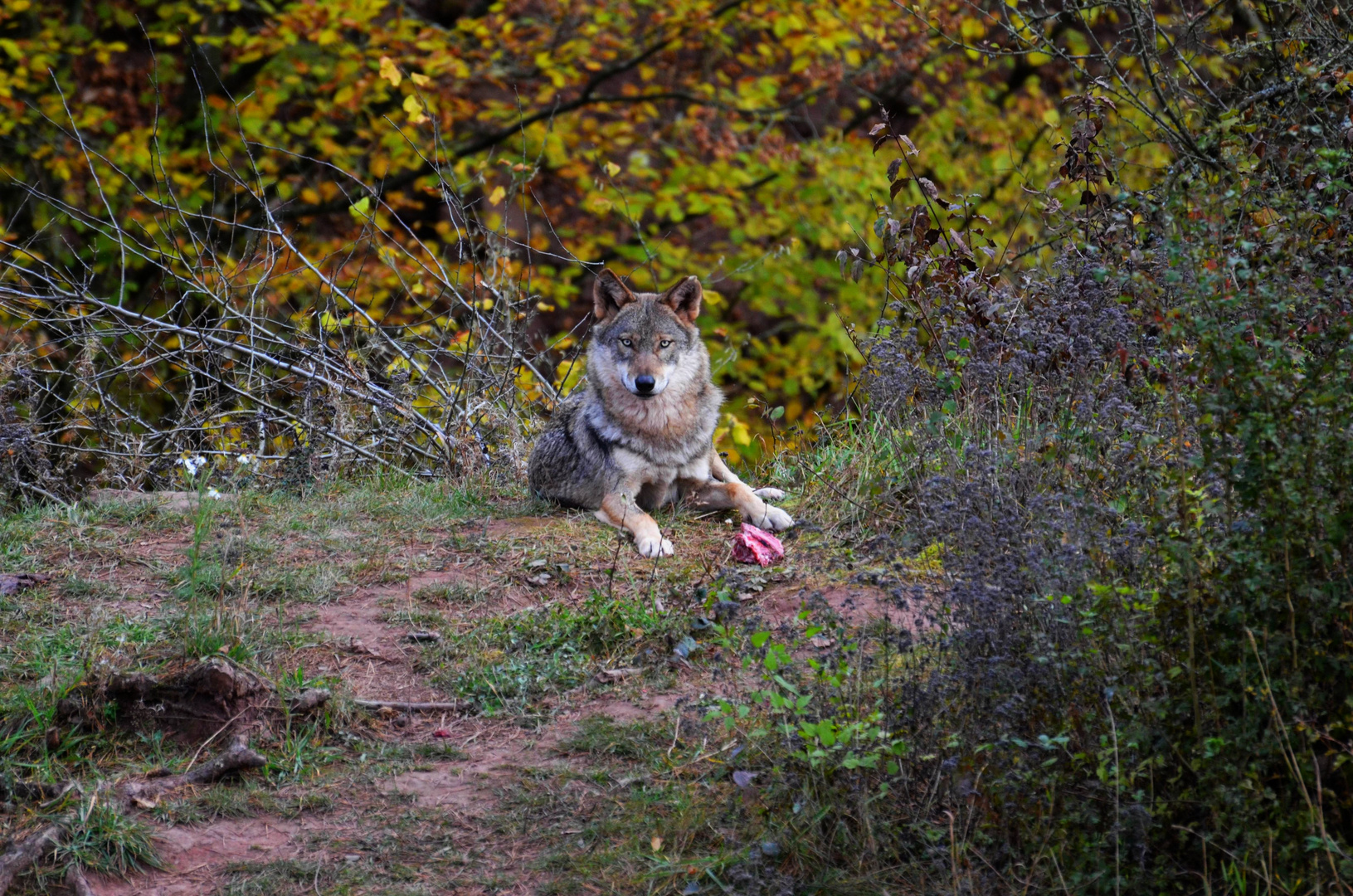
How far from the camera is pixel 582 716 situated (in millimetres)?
4551

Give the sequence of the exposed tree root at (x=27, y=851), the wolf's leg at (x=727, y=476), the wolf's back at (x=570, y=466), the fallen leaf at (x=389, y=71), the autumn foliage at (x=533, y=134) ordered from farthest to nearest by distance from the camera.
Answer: the autumn foliage at (x=533, y=134) < the fallen leaf at (x=389, y=71) < the wolf's leg at (x=727, y=476) < the wolf's back at (x=570, y=466) < the exposed tree root at (x=27, y=851)

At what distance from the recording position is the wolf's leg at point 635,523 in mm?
6355

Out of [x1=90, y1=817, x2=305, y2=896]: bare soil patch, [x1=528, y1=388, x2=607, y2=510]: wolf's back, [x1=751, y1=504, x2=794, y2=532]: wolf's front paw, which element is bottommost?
[x1=528, y1=388, x2=607, y2=510]: wolf's back

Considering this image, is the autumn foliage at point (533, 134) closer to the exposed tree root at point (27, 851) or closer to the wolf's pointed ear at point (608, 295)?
the wolf's pointed ear at point (608, 295)

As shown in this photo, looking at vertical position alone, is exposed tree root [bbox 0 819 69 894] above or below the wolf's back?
above

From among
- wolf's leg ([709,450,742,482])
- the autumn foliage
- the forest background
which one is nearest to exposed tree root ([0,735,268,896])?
the forest background

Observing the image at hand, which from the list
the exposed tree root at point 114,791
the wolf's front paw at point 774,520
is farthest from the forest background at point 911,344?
the exposed tree root at point 114,791

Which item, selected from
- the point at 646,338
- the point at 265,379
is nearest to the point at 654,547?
the point at 646,338

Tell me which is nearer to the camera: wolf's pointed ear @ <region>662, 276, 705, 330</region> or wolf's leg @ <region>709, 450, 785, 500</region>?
wolf's leg @ <region>709, 450, 785, 500</region>

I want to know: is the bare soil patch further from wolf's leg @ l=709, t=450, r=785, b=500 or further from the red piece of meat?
wolf's leg @ l=709, t=450, r=785, b=500

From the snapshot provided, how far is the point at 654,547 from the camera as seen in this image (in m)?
6.35

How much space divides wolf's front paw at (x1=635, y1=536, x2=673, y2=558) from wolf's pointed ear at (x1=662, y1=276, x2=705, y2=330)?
177cm

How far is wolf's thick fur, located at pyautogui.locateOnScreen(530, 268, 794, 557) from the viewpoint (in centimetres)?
722

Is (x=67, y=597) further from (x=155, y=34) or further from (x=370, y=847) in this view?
(x=155, y=34)
